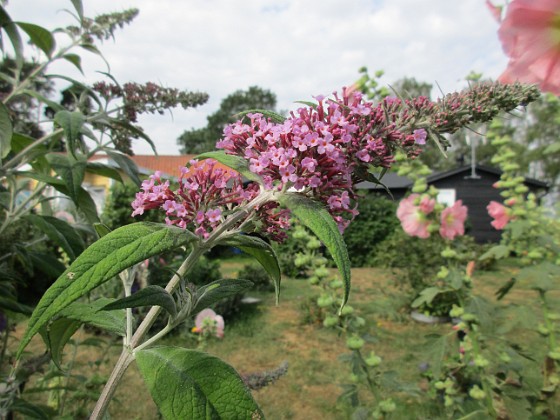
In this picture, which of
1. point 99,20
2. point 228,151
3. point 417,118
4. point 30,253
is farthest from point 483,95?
point 99,20

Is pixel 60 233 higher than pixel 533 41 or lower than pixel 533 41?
lower

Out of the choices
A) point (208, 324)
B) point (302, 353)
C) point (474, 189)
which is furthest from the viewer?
point (474, 189)

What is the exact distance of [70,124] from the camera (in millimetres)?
1266

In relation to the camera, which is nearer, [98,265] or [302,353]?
[98,265]

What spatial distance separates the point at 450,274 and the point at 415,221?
34 centimetres

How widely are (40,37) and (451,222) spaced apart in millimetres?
2154

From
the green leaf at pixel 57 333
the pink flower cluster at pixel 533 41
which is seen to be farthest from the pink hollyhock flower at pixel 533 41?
the green leaf at pixel 57 333

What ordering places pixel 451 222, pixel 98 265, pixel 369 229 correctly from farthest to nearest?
pixel 369 229, pixel 451 222, pixel 98 265

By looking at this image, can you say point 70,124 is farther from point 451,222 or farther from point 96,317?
point 451,222

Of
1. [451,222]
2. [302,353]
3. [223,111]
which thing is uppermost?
[223,111]

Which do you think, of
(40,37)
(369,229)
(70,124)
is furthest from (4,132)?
(369,229)

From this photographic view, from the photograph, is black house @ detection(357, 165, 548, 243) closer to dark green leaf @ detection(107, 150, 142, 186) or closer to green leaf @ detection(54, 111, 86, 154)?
dark green leaf @ detection(107, 150, 142, 186)

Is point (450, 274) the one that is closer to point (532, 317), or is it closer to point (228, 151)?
point (532, 317)

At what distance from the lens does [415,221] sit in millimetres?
2420
